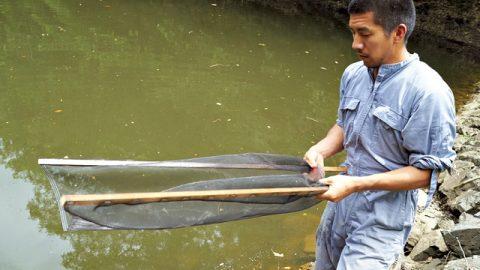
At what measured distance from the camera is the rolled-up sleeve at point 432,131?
1775 mm

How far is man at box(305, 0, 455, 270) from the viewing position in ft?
5.93

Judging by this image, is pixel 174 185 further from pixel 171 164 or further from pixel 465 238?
pixel 465 238

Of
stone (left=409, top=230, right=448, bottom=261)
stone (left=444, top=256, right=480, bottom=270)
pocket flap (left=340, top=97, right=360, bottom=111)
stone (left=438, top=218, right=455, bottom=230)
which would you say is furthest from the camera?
stone (left=438, top=218, right=455, bottom=230)

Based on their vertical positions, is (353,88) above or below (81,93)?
above

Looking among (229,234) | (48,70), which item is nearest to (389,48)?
(229,234)

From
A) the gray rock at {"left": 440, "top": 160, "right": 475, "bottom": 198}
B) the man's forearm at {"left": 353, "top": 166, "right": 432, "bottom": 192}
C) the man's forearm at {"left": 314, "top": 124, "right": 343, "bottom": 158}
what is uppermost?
the man's forearm at {"left": 353, "top": 166, "right": 432, "bottom": 192}

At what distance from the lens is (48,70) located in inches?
276

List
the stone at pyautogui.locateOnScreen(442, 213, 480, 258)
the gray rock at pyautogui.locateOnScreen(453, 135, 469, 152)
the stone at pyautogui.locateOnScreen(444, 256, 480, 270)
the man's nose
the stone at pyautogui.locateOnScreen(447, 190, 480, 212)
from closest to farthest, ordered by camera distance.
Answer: the man's nose → the stone at pyautogui.locateOnScreen(444, 256, 480, 270) → the stone at pyautogui.locateOnScreen(442, 213, 480, 258) → the stone at pyautogui.locateOnScreen(447, 190, 480, 212) → the gray rock at pyautogui.locateOnScreen(453, 135, 469, 152)

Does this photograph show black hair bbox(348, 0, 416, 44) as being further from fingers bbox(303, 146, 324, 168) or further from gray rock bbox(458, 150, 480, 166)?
gray rock bbox(458, 150, 480, 166)

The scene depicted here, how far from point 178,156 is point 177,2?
7702 millimetres

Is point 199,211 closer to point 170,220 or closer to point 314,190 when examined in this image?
point 170,220

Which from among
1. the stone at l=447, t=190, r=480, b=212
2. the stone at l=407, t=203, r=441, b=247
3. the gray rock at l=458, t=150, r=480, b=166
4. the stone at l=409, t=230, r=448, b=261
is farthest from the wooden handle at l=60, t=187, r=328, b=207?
the gray rock at l=458, t=150, r=480, b=166

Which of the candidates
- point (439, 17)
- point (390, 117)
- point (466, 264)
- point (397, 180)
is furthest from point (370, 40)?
A: point (439, 17)

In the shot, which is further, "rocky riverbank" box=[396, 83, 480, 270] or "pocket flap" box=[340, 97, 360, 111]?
"rocky riverbank" box=[396, 83, 480, 270]
